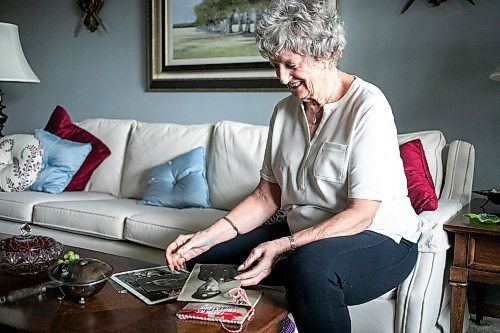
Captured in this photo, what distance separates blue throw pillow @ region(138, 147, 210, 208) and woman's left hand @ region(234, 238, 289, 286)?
1.28m

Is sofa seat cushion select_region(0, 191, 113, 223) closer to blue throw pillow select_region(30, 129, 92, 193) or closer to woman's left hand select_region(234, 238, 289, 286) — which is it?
blue throw pillow select_region(30, 129, 92, 193)

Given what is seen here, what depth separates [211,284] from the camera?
1565 millimetres

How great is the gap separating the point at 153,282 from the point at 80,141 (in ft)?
6.45

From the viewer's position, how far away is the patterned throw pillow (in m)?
3.22

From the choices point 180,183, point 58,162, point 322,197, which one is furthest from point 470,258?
point 58,162

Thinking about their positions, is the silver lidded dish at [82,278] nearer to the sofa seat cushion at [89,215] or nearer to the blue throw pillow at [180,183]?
the sofa seat cushion at [89,215]

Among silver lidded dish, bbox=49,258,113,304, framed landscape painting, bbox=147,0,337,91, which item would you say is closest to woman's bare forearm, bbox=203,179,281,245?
silver lidded dish, bbox=49,258,113,304

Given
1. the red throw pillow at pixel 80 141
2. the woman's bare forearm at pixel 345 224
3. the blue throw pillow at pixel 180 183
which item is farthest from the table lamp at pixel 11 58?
the woman's bare forearm at pixel 345 224

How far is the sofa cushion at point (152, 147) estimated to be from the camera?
3102 mm

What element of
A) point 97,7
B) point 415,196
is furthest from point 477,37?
point 97,7

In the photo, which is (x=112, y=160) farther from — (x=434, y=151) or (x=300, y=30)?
(x=300, y=30)

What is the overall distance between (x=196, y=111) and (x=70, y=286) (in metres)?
2.11

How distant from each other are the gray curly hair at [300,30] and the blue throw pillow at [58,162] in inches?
76.7

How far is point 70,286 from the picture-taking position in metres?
1.53
